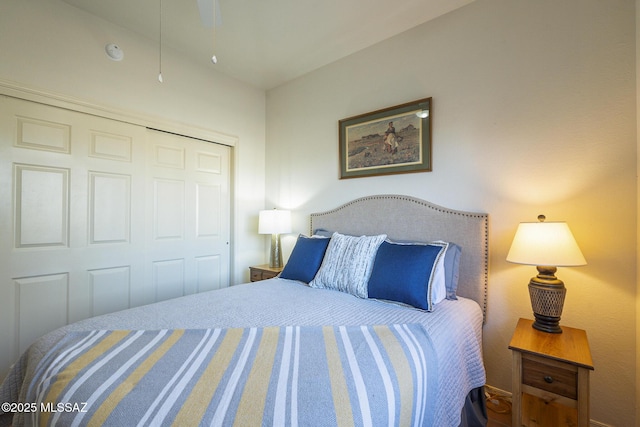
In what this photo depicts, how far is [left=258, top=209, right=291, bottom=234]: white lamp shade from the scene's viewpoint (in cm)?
304

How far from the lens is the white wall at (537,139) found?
5.13 feet

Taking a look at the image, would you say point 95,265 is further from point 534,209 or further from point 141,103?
point 534,209

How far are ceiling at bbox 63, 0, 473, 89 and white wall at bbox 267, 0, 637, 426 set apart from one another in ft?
0.61

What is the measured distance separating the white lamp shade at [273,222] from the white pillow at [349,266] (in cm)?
92

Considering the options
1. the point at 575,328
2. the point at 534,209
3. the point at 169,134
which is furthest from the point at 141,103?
the point at 575,328

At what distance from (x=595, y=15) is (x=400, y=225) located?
5.62 feet

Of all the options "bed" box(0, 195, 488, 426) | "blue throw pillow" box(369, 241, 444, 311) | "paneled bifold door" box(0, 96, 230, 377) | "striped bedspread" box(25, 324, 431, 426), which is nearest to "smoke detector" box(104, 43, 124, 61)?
"paneled bifold door" box(0, 96, 230, 377)

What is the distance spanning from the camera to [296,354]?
1.06 m

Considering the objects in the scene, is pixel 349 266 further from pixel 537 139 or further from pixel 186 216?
pixel 186 216

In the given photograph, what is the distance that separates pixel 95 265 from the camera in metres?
2.29

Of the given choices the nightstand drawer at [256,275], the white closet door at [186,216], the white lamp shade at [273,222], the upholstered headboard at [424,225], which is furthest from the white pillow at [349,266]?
the white closet door at [186,216]

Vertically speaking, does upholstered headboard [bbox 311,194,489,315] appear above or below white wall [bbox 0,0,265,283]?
below

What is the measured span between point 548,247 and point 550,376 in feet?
2.04

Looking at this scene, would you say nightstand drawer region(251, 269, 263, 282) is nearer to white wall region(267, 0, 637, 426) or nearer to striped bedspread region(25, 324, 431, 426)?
white wall region(267, 0, 637, 426)
